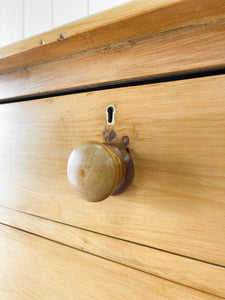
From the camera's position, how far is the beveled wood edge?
7.6 inches

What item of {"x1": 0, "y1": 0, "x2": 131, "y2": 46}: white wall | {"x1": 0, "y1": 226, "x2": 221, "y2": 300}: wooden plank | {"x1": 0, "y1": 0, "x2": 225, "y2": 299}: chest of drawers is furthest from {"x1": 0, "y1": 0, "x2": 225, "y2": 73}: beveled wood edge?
{"x1": 0, "y1": 0, "x2": 131, "y2": 46}: white wall

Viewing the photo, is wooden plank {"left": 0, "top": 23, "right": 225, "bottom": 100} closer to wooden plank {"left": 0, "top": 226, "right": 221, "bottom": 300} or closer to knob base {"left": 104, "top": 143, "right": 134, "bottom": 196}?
knob base {"left": 104, "top": 143, "right": 134, "bottom": 196}

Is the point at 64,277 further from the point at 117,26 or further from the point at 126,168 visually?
the point at 117,26

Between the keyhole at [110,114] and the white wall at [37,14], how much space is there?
43 cm

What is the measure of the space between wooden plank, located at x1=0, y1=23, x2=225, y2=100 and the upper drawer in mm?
15

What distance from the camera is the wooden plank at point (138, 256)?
213 millimetres

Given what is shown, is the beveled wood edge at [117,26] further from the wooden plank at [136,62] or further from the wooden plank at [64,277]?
the wooden plank at [64,277]

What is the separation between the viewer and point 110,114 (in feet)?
0.86

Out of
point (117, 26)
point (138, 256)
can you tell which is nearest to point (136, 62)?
point (117, 26)

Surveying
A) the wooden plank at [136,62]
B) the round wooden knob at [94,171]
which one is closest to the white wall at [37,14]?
the wooden plank at [136,62]

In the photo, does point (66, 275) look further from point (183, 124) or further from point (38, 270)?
point (183, 124)

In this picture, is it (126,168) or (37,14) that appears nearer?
(126,168)

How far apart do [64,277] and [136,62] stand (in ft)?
0.83

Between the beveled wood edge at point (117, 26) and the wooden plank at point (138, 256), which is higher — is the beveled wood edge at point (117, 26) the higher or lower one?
the higher one
